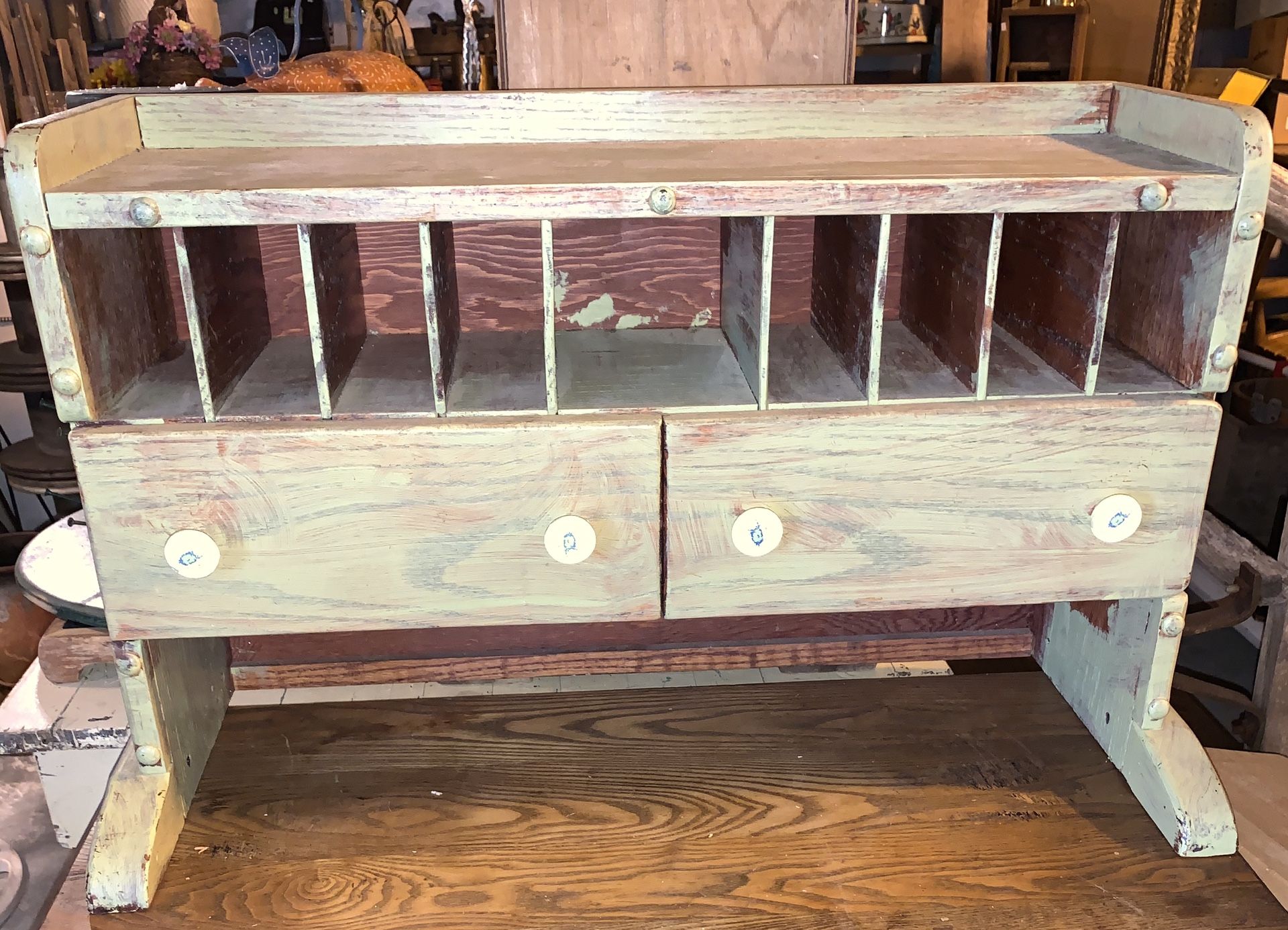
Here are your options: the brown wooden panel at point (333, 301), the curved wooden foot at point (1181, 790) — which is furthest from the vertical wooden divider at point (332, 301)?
the curved wooden foot at point (1181, 790)

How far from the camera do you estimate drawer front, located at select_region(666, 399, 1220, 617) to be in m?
0.94

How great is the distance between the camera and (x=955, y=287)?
1023 mm

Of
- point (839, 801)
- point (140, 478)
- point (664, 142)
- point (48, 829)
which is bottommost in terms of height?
point (48, 829)

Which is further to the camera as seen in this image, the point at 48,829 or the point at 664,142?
the point at 48,829

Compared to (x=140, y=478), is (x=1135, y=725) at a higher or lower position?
lower

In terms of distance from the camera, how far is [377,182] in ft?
2.80

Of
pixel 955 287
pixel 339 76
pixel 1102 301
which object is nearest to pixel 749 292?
pixel 955 287

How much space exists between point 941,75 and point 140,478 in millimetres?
2804

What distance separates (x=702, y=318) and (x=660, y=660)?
0.47m

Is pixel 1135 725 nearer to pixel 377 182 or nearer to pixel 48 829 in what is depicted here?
pixel 377 182

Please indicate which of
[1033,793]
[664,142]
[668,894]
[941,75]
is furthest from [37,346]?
[941,75]

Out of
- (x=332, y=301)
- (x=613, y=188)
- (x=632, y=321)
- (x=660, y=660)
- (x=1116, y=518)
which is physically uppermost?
(x=613, y=188)

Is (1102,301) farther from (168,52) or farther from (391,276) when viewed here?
(168,52)

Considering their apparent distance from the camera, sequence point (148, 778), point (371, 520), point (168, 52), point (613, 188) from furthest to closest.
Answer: point (168, 52) < point (148, 778) < point (371, 520) < point (613, 188)
